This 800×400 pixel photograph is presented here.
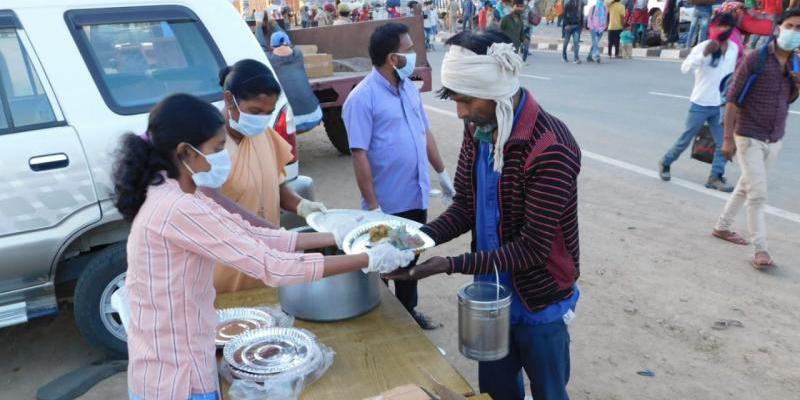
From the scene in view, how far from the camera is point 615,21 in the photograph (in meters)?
16.7

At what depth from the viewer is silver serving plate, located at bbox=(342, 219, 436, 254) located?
2.30m

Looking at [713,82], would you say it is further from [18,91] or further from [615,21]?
[615,21]

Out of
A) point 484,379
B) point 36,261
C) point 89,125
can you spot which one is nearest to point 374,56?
point 89,125

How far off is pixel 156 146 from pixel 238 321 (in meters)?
0.82

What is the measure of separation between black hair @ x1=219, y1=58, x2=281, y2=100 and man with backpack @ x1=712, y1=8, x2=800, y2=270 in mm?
3625

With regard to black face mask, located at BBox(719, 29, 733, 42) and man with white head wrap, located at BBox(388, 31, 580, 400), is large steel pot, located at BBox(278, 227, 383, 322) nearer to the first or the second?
man with white head wrap, located at BBox(388, 31, 580, 400)

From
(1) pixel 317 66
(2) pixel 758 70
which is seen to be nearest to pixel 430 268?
(2) pixel 758 70

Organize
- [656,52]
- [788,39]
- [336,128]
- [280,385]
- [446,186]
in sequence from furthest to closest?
[656,52], [336,128], [788,39], [446,186], [280,385]

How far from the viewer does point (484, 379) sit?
261 centimetres

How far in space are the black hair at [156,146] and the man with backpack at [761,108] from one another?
13.8 ft

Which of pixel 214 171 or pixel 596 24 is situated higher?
pixel 214 171

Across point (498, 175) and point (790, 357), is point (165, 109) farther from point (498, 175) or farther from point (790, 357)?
point (790, 357)

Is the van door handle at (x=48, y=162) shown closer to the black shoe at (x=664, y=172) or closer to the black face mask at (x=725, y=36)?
the black shoe at (x=664, y=172)

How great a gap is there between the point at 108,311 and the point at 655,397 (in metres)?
3.06
